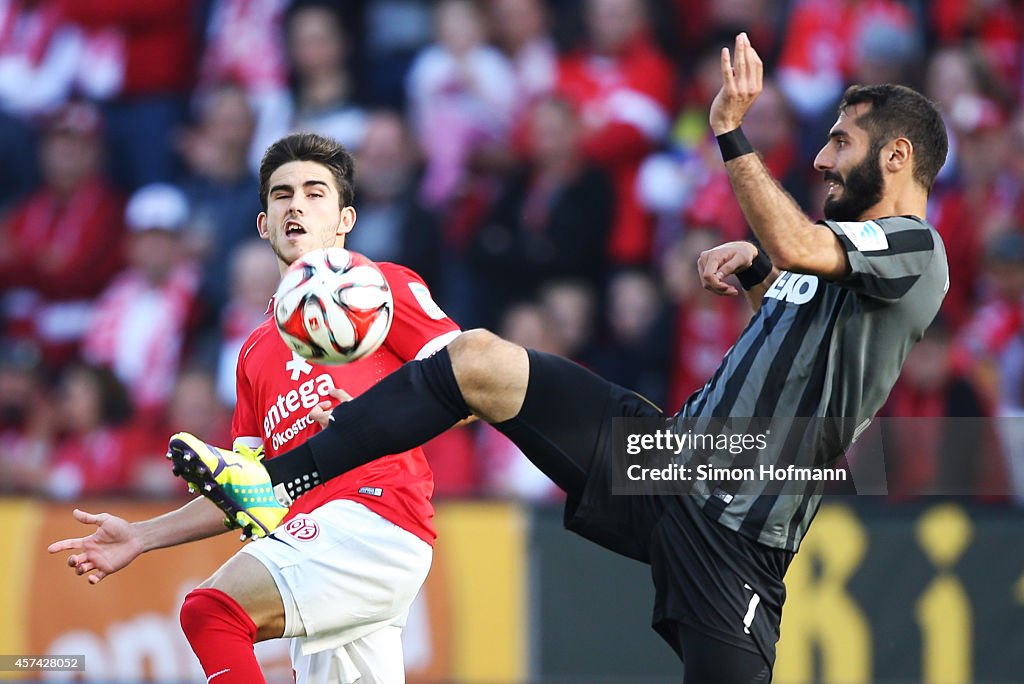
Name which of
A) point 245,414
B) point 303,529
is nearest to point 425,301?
point 245,414

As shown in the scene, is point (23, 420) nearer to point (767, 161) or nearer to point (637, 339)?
point (637, 339)

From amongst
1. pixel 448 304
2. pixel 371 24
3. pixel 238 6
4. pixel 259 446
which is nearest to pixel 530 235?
pixel 448 304

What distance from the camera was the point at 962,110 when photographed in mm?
9352

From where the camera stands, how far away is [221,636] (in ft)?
15.3

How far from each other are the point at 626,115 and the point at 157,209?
3.46 meters

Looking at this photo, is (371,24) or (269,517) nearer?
(269,517)

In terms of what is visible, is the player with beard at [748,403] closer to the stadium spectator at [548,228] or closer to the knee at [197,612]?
the knee at [197,612]

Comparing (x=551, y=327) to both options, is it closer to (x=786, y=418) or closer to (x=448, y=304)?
(x=448, y=304)

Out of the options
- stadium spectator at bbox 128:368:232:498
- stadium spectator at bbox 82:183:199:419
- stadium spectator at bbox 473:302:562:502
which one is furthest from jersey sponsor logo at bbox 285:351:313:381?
stadium spectator at bbox 82:183:199:419

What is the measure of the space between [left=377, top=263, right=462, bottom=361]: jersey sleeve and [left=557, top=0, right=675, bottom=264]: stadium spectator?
466 cm

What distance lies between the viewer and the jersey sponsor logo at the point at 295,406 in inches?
206

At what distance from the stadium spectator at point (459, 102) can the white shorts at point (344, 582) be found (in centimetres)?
557

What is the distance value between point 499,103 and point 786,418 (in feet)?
19.9

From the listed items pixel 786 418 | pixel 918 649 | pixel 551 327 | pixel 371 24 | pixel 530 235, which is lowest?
pixel 918 649
